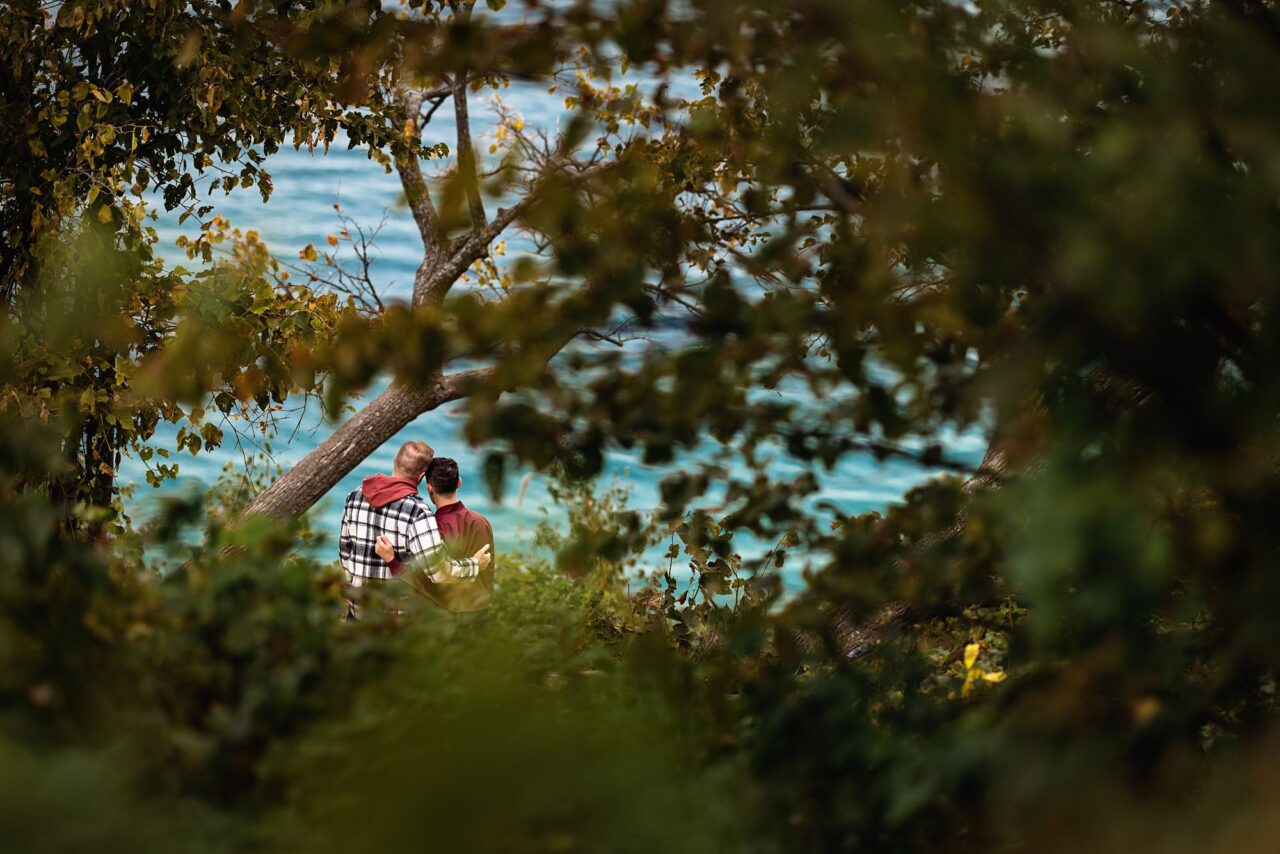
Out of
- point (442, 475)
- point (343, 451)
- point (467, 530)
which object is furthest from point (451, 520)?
point (343, 451)

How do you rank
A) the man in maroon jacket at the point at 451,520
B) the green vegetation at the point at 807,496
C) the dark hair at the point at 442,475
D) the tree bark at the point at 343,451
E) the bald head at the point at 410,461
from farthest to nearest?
the tree bark at the point at 343,451 → the dark hair at the point at 442,475 → the bald head at the point at 410,461 → the man in maroon jacket at the point at 451,520 → the green vegetation at the point at 807,496

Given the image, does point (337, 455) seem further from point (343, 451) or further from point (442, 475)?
point (442, 475)

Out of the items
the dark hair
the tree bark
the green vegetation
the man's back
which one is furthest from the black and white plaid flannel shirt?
the green vegetation

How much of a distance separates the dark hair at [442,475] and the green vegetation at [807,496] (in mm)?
4332

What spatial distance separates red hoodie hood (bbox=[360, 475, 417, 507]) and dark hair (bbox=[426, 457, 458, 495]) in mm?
216

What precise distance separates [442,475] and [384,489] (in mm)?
385

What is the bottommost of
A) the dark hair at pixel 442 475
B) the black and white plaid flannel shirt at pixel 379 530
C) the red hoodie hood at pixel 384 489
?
the black and white plaid flannel shirt at pixel 379 530

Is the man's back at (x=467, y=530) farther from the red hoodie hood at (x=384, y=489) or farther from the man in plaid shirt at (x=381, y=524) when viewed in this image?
the red hoodie hood at (x=384, y=489)

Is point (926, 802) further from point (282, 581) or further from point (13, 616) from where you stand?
point (13, 616)

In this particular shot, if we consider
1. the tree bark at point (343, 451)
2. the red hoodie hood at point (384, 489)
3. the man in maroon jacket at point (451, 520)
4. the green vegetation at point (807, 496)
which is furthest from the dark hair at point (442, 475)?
the green vegetation at point (807, 496)

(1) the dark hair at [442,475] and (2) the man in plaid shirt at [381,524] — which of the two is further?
(1) the dark hair at [442,475]

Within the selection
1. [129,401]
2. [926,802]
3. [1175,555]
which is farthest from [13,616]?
[129,401]

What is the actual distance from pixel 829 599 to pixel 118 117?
6161mm

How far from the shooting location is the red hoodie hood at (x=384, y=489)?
21.3ft
